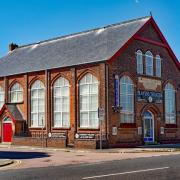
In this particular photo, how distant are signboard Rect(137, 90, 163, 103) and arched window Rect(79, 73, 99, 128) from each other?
4365 mm

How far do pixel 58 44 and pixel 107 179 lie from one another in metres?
33.3

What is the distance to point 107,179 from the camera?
13883mm

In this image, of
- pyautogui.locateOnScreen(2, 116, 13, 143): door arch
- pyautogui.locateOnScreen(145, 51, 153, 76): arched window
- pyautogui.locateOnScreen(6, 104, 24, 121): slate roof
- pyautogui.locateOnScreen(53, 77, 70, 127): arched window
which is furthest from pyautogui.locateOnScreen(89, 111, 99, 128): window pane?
pyautogui.locateOnScreen(2, 116, 13, 143): door arch

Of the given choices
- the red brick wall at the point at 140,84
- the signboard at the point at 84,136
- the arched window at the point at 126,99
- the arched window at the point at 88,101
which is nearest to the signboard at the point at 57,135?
the signboard at the point at 84,136

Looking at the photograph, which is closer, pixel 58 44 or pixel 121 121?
pixel 121 121

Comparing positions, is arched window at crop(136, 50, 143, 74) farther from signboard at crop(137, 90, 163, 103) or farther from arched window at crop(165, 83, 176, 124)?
arched window at crop(165, 83, 176, 124)

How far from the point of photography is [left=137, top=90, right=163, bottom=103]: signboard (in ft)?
127

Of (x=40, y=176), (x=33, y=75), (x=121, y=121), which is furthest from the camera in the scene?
(x=33, y=75)

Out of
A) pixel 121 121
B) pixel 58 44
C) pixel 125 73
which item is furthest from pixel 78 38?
pixel 121 121

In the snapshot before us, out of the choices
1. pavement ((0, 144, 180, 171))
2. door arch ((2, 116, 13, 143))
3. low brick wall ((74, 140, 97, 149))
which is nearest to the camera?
pavement ((0, 144, 180, 171))

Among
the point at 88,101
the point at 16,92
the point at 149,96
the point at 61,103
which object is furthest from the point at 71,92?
the point at 16,92

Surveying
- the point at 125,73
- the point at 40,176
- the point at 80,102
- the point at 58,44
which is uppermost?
the point at 58,44

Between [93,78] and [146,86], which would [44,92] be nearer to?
[93,78]

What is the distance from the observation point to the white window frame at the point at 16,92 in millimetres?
44625
